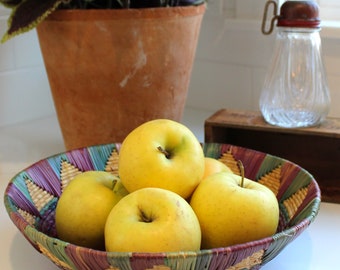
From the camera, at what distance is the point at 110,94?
0.76 meters

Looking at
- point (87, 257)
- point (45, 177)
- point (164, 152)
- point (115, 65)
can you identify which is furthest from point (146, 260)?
point (115, 65)

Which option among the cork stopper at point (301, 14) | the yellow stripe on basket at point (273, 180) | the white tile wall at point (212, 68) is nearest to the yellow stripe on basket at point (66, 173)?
the yellow stripe on basket at point (273, 180)

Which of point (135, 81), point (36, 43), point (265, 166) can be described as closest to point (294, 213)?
point (265, 166)

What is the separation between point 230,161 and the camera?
2.26 feet

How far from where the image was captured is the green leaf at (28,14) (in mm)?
691

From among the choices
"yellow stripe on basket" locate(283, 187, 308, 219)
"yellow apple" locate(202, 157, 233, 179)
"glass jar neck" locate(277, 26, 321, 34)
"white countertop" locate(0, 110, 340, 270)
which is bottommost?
"white countertop" locate(0, 110, 340, 270)

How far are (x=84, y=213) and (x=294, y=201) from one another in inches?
9.1

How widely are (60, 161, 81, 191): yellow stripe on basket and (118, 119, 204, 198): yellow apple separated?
124mm

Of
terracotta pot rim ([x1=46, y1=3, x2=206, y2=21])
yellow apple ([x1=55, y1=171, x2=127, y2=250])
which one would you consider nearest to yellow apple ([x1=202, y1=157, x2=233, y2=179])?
yellow apple ([x1=55, y1=171, x2=127, y2=250])

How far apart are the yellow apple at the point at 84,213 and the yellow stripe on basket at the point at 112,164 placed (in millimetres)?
134

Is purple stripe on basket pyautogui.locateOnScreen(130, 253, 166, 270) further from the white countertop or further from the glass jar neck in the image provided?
the glass jar neck

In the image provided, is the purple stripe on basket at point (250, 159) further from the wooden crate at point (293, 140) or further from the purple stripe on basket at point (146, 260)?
the purple stripe on basket at point (146, 260)

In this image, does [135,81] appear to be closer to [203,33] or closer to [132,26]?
[132,26]

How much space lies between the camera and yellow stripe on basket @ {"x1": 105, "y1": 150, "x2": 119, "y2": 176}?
691 millimetres
